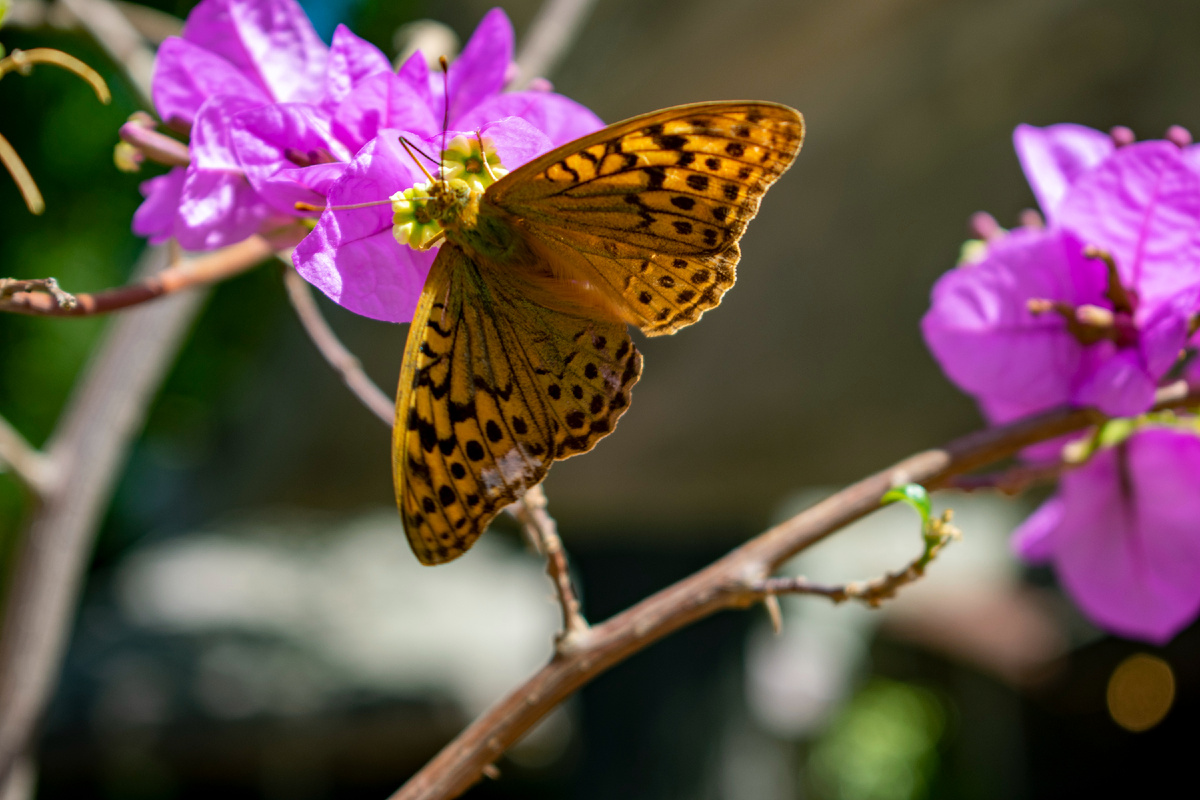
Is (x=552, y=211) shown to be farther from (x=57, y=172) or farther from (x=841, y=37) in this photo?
(x=57, y=172)

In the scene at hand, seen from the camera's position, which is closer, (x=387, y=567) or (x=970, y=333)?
(x=970, y=333)

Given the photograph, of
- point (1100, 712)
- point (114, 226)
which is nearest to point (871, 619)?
point (1100, 712)

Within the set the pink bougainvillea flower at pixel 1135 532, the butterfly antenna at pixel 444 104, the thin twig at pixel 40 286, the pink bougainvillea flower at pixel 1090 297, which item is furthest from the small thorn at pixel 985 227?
the thin twig at pixel 40 286

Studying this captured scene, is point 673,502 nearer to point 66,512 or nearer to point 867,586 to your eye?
point 66,512

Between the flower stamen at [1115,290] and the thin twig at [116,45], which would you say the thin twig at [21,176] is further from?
the flower stamen at [1115,290]

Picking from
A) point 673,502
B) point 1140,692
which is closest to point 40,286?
point 673,502

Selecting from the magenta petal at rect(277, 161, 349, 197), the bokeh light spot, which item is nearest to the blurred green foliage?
the bokeh light spot
